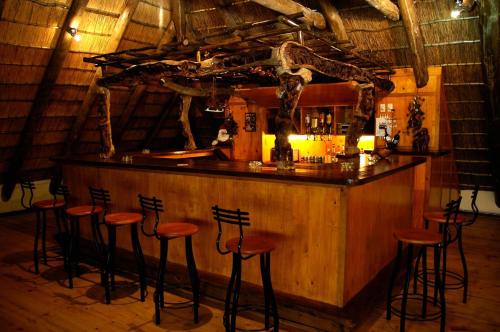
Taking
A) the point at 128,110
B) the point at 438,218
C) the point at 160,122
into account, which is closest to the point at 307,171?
the point at 438,218

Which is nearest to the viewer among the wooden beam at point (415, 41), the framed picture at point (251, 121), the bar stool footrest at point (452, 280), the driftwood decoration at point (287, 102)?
the driftwood decoration at point (287, 102)

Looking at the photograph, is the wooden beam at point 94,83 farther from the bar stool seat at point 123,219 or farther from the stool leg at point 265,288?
the stool leg at point 265,288

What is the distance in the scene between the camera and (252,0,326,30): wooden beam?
485cm

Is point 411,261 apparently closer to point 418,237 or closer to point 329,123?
point 418,237

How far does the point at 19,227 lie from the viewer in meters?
6.71

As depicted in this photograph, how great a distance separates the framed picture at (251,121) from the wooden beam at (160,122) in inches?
66.1

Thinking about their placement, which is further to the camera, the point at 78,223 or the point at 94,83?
the point at 94,83

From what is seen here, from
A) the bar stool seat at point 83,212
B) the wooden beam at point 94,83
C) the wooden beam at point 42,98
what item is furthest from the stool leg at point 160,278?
the wooden beam at point 42,98

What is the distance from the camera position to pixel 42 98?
20.8 feet

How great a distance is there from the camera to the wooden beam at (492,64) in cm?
484

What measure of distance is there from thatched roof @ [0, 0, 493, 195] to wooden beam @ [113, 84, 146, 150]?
24mm

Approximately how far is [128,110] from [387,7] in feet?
17.5

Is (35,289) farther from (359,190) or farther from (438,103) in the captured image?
(438,103)

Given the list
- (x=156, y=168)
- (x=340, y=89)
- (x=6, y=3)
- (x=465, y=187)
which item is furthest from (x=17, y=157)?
(x=465, y=187)
